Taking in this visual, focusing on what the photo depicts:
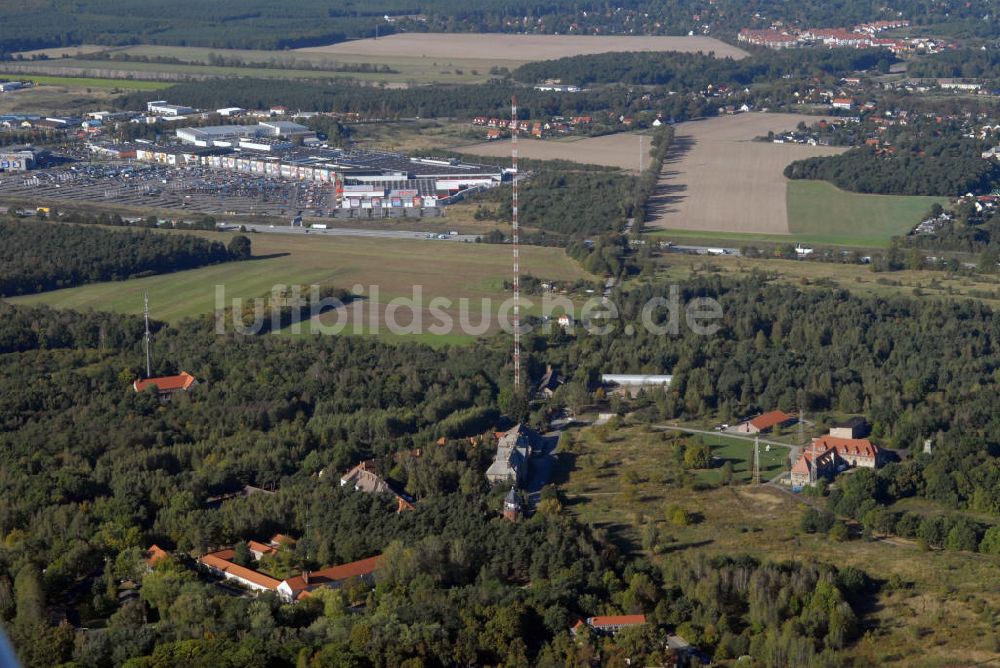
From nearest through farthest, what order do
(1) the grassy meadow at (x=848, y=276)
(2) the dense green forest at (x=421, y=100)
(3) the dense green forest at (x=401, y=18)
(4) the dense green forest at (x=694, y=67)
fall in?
(1) the grassy meadow at (x=848, y=276), (2) the dense green forest at (x=421, y=100), (4) the dense green forest at (x=694, y=67), (3) the dense green forest at (x=401, y=18)

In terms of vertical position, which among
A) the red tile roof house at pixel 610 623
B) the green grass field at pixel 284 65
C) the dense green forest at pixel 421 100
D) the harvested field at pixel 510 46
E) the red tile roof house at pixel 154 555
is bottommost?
the red tile roof house at pixel 610 623

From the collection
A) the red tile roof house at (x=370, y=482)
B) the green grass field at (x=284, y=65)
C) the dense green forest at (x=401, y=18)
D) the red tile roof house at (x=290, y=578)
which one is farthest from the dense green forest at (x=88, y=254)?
the dense green forest at (x=401, y=18)

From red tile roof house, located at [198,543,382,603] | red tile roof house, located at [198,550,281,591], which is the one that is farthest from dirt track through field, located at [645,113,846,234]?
red tile roof house, located at [198,550,281,591]

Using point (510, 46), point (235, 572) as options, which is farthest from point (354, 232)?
point (510, 46)

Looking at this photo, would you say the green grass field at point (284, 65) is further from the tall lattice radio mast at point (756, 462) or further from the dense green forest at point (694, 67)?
the tall lattice radio mast at point (756, 462)

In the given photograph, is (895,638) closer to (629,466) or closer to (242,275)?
(629,466)

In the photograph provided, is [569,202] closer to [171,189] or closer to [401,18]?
[171,189]
